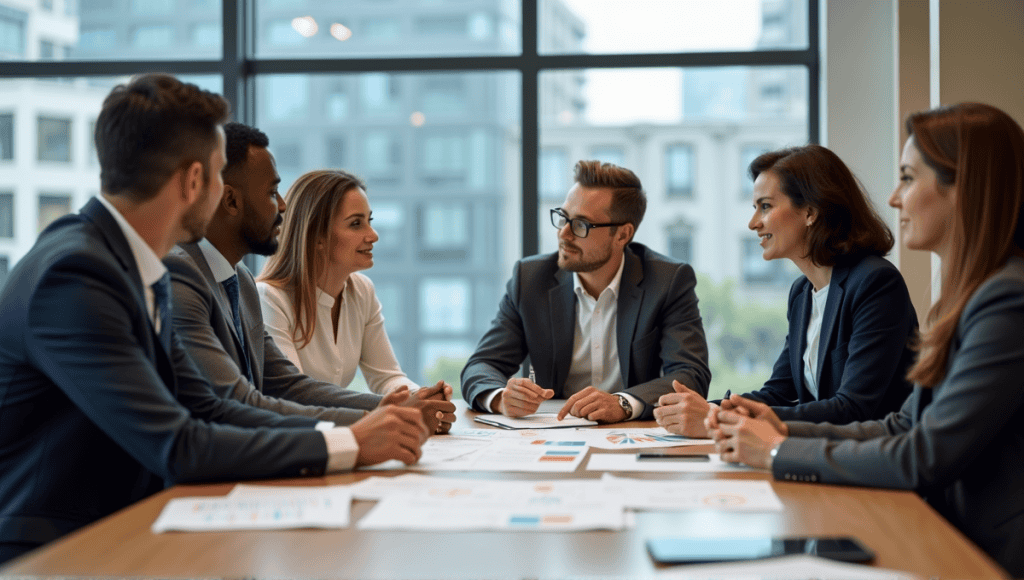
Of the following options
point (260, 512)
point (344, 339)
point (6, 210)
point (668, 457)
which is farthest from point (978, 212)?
point (6, 210)

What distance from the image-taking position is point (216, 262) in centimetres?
233

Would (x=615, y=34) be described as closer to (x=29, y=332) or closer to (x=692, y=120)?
(x=692, y=120)

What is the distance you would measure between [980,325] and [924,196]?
36 centimetres

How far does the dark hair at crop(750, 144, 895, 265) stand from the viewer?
8.55ft

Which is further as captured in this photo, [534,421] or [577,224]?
[577,224]

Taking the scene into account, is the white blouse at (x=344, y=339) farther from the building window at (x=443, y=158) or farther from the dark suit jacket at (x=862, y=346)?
the dark suit jacket at (x=862, y=346)

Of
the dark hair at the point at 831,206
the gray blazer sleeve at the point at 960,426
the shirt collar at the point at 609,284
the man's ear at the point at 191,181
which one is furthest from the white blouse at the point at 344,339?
the gray blazer sleeve at the point at 960,426

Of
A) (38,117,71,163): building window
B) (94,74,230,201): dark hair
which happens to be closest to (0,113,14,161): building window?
(38,117,71,163): building window

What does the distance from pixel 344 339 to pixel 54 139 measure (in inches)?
101

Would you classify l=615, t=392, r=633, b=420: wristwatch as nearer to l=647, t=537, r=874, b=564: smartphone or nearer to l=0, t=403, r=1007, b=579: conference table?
l=0, t=403, r=1007, b=579: conference table

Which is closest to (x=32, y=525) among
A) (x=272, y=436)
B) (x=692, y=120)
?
(x=272, y=436)

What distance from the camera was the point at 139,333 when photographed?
157 centimetres

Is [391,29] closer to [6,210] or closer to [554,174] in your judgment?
[554,174]

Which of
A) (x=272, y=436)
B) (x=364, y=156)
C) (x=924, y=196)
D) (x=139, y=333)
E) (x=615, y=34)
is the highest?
(x=615, y=34)
